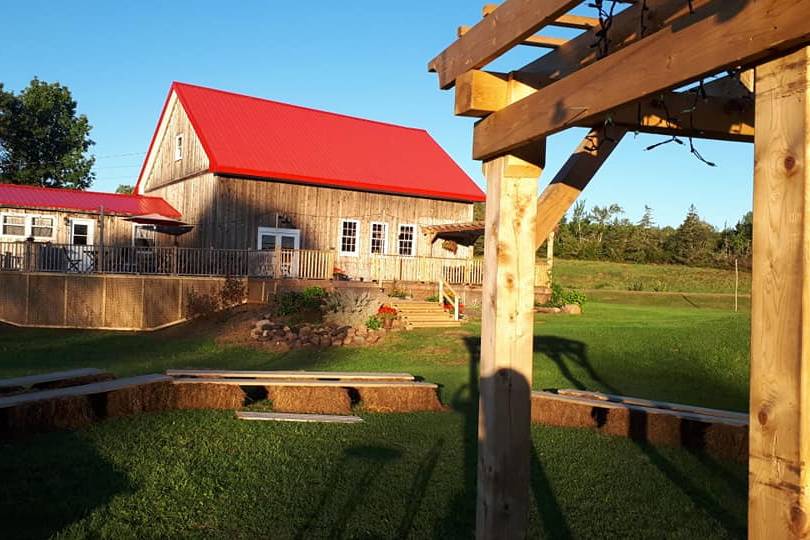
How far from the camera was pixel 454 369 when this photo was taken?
48.2 ft

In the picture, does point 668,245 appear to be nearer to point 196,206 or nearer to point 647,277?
point 647,277

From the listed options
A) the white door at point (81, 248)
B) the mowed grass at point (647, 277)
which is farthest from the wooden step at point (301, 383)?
the mowed grass at point (647, 277)

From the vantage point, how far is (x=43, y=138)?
50.8m

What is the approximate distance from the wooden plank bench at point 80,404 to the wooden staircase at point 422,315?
37.2 ft

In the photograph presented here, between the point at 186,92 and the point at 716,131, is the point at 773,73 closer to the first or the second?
the point at 716,131

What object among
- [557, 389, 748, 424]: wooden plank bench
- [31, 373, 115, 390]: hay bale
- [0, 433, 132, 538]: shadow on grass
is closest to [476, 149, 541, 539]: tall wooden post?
[0, 433, 132, 538]: shadow on grass

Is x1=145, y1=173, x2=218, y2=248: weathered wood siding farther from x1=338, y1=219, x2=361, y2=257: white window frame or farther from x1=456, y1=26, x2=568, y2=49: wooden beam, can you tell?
Answer: x1=456, y1=26, x2=568, y2=49: wooden beam

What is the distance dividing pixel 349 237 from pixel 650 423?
2055cm

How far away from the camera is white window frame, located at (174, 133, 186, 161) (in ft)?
94.1

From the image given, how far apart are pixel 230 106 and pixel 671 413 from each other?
25.0 metres

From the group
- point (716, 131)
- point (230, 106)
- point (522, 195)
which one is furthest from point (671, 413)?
point (230, 106)

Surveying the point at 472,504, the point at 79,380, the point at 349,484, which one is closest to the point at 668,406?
the point at 472,504

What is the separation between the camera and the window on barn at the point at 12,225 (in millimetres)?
25156

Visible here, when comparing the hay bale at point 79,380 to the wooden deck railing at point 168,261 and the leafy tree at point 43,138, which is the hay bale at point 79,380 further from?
the leafy tree at point 43,138
